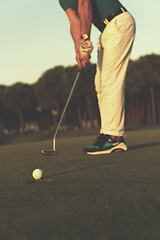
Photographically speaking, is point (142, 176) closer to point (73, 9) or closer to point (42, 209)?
point (42, 209)

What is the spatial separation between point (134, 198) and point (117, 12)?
336 centimetres

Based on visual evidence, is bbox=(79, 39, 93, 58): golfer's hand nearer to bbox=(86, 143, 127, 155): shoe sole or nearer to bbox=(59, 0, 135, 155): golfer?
bbox=(59, 0, 135, 155): golfer

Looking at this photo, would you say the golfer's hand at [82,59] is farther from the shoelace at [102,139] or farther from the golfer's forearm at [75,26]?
the shoelace at [102,139]

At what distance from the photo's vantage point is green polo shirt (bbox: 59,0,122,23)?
4.53 metres

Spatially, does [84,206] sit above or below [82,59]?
below

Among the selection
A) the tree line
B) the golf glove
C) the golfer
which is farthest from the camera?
the tree line

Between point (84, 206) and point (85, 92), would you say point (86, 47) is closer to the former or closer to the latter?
point (84, 206)

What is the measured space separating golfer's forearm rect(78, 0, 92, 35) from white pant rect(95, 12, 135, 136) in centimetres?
30

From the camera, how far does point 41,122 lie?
58.4 m

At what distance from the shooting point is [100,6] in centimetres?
456

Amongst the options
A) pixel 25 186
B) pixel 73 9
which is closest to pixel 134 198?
pixel 25 186

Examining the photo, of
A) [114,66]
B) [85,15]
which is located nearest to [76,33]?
[85,15]

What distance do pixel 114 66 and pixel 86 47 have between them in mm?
507

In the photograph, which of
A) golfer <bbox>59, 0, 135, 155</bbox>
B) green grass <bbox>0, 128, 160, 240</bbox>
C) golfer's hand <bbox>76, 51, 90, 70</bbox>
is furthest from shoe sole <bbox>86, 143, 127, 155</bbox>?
green grass <bbox>0, 128, 160, 240</bbox>
